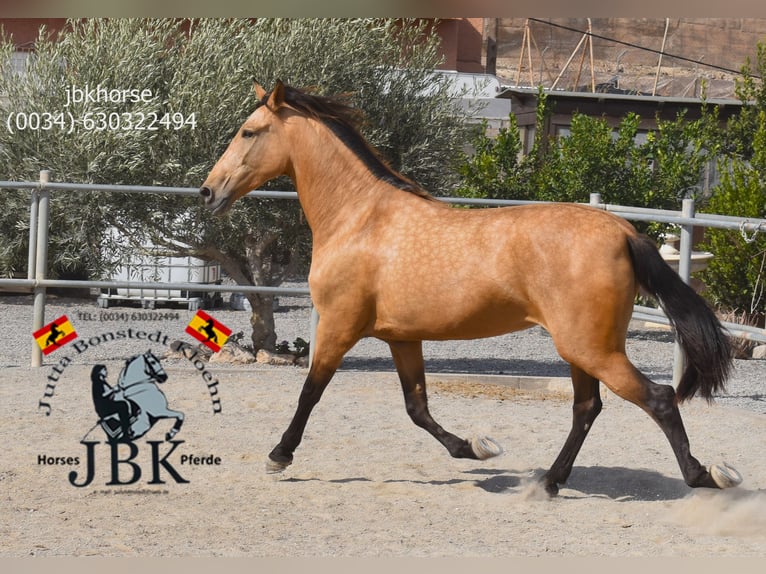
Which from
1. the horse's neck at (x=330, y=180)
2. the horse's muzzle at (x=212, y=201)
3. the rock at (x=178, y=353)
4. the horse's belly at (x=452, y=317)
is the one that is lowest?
the rock at (x=178, y=353)

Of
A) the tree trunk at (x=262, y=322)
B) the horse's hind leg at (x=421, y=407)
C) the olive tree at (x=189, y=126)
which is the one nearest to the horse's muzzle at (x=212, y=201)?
the horse's hind leg at (x=421, y=407)

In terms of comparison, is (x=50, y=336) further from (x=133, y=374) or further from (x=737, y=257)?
(x=737, y=257)

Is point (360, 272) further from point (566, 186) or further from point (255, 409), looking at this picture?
point (566, 186)

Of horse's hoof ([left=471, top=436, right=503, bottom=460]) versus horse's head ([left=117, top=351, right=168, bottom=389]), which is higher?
horse's head ([left=117, top=351, right=168, bottom=389])

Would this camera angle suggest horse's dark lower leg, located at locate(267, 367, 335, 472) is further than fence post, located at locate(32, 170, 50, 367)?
No

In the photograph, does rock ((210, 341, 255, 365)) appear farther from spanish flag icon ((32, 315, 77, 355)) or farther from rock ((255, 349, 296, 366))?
spanish flag icon ((32, 315, 77, 355))

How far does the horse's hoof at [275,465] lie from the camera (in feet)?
15.8

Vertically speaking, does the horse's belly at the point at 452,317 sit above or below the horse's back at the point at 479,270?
below

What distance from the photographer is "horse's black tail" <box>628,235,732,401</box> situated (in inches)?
169

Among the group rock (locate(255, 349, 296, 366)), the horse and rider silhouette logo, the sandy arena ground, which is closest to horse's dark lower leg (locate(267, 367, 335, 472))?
the sandy arena ground

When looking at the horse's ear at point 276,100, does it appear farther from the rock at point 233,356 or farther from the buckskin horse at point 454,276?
the rock at point 233,356

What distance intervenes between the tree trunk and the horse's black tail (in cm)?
539

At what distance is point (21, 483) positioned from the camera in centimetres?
464

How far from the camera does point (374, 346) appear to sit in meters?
11.4
